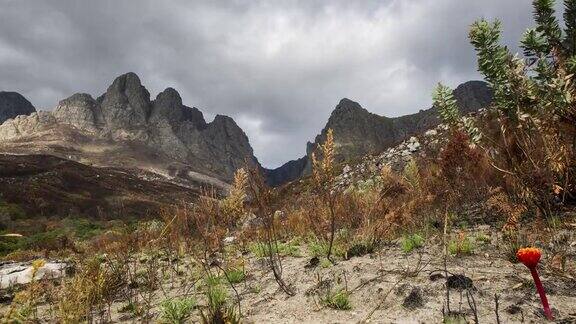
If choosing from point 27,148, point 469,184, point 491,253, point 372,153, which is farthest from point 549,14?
point 27,148

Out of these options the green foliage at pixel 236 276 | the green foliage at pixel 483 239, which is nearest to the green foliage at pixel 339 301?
the green foliage at pixel 236 276

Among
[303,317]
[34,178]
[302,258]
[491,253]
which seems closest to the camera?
[303,317]

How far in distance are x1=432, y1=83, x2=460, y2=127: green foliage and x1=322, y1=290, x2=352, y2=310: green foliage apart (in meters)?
4.62

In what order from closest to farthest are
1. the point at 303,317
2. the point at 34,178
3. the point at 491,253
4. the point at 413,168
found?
the point at 303,317 < the point at 491,253 < the point at 413,168 < the point at 34,178

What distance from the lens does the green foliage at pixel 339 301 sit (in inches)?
175

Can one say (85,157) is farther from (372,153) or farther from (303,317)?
(303,317)

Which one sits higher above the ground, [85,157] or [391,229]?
[85,157]

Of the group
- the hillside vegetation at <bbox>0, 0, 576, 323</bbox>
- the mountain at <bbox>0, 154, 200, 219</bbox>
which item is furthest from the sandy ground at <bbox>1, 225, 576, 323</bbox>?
the mountain at <bbox>0, 154, 200, 219</bbox>

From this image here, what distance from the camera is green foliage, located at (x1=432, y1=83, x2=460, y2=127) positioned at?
26.1 feet

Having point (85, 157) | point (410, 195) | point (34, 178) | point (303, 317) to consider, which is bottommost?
point (303, 317)

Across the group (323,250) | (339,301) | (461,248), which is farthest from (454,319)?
(323,250)

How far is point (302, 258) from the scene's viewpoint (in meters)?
7.17

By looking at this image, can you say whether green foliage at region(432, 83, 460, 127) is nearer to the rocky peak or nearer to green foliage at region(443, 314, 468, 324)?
green foliage at region(443, 314, 468, 324)

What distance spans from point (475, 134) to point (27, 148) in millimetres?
162214
